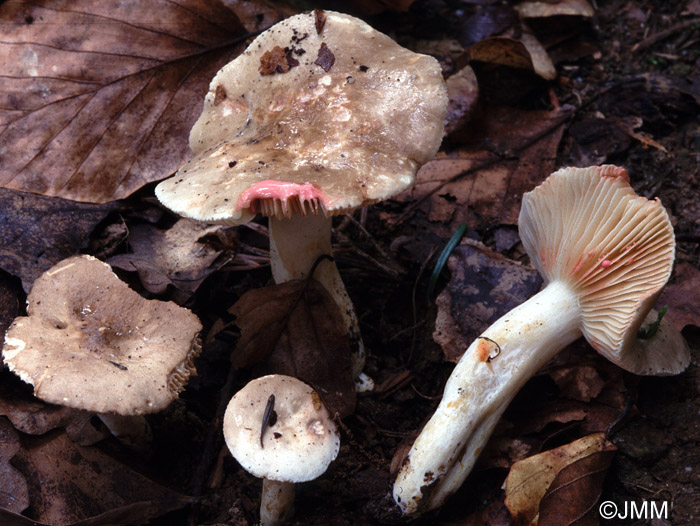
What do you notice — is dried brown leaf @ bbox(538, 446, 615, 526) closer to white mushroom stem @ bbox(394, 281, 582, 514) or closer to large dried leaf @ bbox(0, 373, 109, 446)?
white mushroom stem @ bbox(394, 281, 582, 514)

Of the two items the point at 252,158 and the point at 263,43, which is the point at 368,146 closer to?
the point at 252,158

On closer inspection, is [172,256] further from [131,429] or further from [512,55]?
[512,55]

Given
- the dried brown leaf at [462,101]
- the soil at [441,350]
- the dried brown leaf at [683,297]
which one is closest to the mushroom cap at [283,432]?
the soil at [441,350]

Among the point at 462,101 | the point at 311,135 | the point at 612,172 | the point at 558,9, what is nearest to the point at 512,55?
the point at 462,101

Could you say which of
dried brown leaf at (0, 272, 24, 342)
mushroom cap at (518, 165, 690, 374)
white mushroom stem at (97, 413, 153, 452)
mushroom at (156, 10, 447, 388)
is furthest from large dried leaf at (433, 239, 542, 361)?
dried brown leaf at (0, 272, 24, 342)

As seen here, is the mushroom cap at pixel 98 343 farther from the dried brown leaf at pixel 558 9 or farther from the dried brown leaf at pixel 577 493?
the dried brown leaf at pixel 558 9
